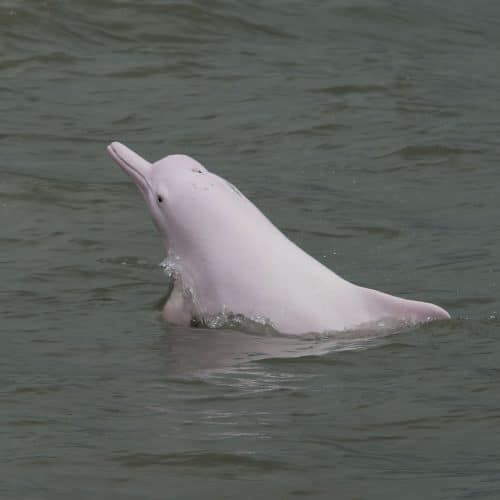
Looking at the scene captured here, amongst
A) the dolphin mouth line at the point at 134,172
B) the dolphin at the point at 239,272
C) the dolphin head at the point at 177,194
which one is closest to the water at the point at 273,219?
the dolphin at the point at 239,272

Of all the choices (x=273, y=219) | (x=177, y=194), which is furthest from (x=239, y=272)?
(x=273, y=219)

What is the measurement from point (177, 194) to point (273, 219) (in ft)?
11.5

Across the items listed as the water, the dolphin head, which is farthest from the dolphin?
the water

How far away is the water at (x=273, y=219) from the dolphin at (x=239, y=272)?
0.78ft

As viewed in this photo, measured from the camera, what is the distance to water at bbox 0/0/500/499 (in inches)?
343

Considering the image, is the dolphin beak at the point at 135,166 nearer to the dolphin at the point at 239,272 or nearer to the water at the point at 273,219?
the dolphin at the point at 239,272

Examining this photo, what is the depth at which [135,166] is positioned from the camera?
44.3ft

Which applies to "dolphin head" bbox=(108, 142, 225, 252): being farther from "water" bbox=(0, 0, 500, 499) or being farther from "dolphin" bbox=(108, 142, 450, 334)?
"water" bbox=(0, 0, 500, 499)

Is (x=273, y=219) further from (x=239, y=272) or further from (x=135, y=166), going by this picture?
(x=239, y=272)

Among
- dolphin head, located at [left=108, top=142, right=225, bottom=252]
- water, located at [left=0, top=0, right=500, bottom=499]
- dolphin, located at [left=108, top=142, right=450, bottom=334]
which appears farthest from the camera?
dolphin head, located at [left=108, top=142, right=225, bottom=252]

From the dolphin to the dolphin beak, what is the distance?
106 mm

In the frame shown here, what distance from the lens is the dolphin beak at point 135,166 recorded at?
1335cm

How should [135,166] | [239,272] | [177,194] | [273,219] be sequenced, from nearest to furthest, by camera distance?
[239,272] → [177,194] → [135,166] → [273,219]

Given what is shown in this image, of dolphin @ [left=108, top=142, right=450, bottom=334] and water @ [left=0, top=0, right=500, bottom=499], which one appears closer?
water @ [left=0, top=0, right=500, bottom=499]
